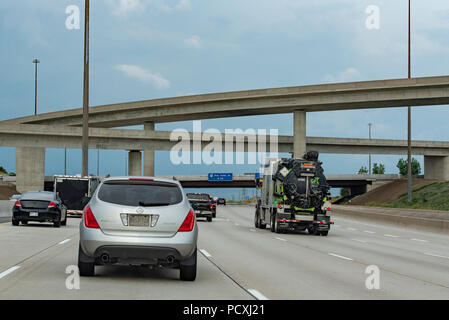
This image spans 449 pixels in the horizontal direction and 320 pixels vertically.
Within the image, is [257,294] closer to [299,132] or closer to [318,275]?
[318,275]

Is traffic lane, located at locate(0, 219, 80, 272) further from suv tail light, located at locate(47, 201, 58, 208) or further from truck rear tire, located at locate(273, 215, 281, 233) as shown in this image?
truck rear tire, located at locate(273, 215, 281, 233)

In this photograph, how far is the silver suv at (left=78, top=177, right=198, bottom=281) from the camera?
35.3 ft

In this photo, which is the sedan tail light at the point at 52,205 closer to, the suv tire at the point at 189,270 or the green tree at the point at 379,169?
the suv tire at the point at 189,270

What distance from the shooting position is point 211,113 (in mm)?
71312

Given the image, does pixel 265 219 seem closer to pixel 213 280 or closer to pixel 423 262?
pixel 423 262

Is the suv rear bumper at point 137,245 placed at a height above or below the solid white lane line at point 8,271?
above

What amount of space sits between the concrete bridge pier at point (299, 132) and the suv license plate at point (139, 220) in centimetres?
5715

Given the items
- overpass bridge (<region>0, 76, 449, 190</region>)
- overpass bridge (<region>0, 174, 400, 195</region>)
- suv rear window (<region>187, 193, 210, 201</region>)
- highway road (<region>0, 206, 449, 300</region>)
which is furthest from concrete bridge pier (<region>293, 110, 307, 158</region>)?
highway road (<region>0, 206, 449, 300</region>)

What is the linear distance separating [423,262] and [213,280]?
24.7 ft

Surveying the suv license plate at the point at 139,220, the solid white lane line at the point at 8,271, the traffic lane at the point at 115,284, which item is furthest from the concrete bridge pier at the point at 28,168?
the suv license plate at the point at 139,220

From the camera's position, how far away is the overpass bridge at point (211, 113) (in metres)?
62.6

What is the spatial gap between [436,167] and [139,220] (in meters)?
84.7
